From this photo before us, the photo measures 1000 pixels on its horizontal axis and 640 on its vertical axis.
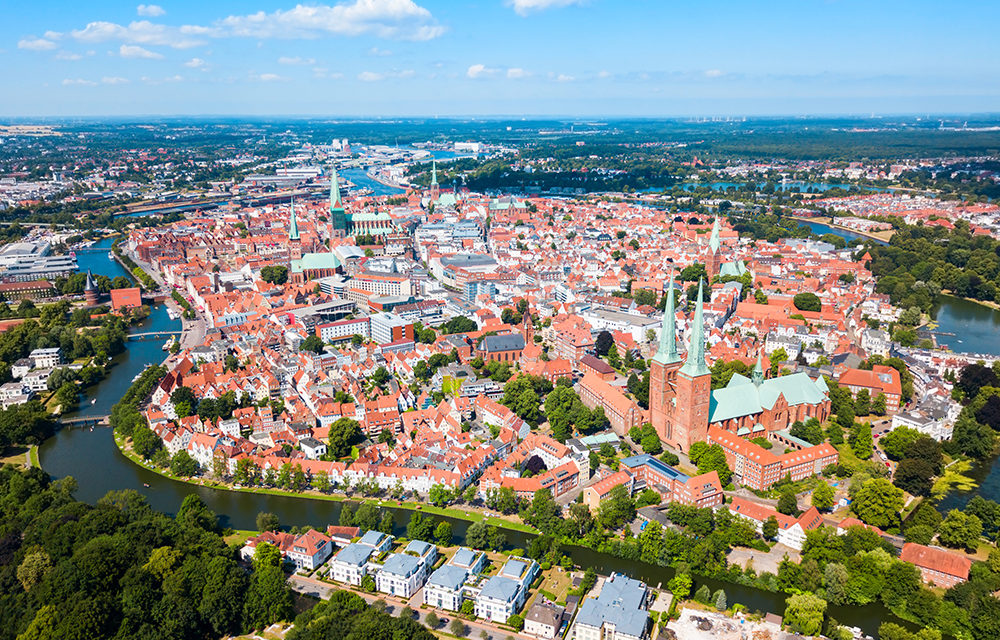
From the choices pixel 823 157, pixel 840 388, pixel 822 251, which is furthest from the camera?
pixel 823 157

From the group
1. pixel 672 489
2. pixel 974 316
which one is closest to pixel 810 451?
pixel 672 489

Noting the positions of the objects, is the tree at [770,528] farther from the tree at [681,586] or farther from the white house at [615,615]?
the white house at [615,615]

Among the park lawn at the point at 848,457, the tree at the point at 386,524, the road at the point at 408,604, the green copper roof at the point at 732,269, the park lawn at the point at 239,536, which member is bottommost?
the road at the point at 408,604

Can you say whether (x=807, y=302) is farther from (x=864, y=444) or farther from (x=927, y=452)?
(x=927, y=452)

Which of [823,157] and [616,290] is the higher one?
[823,157]

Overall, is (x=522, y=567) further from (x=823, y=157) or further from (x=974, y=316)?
(x=823, y=157)

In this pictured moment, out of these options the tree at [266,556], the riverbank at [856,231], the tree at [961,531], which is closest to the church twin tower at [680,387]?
the tree at [961,531]

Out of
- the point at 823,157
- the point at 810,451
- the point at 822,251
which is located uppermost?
the point at 823,157

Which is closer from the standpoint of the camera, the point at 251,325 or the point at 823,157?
the point at 251,325
